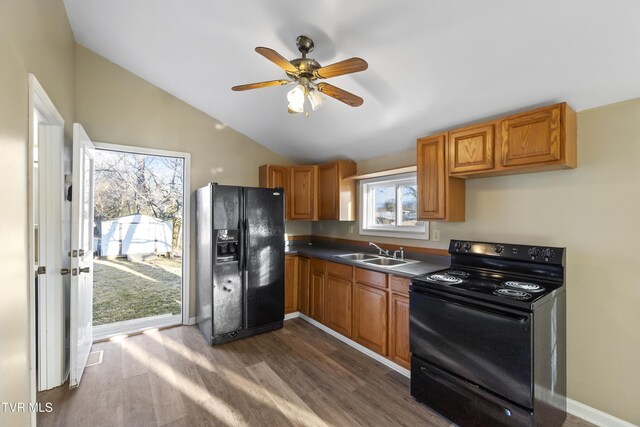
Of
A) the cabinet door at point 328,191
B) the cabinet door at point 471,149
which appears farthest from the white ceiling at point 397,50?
the cabinet door at point 328,191

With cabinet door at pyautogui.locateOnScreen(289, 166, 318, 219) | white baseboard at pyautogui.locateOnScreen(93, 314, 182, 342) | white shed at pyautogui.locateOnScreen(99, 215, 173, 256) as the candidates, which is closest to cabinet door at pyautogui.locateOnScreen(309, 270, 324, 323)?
cabinet door at pyautogui.locateOnScreen(289, 166, 318, 219)

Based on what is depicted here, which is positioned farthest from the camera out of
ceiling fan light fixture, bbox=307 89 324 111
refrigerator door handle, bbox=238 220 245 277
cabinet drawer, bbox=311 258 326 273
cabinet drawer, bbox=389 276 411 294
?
cabinet drawer, bbox=311 258 326 273

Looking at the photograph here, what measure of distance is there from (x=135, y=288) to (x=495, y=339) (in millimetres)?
3777

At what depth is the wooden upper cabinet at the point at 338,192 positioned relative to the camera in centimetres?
364

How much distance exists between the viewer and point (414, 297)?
2084 millimetres

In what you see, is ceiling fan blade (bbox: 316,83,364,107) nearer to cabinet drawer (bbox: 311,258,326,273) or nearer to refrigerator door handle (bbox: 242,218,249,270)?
refrigerator door handle (bbox: 242,218,249,270)

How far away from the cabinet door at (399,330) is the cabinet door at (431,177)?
81 centimetres

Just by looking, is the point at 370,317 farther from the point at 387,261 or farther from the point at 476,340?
the point at 476,340

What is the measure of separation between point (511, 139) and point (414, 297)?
1334 millimetres

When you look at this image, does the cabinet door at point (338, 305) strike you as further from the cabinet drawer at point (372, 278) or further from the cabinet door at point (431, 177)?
the cabinet door at point (431, 177)

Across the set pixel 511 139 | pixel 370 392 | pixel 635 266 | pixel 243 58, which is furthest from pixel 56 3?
pixel 635 266

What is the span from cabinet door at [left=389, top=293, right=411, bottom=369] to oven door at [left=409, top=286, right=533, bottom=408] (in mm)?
305

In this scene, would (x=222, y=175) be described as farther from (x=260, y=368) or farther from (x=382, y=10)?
(x=382, y=10)

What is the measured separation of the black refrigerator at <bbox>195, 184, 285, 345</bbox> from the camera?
2.93 meters
